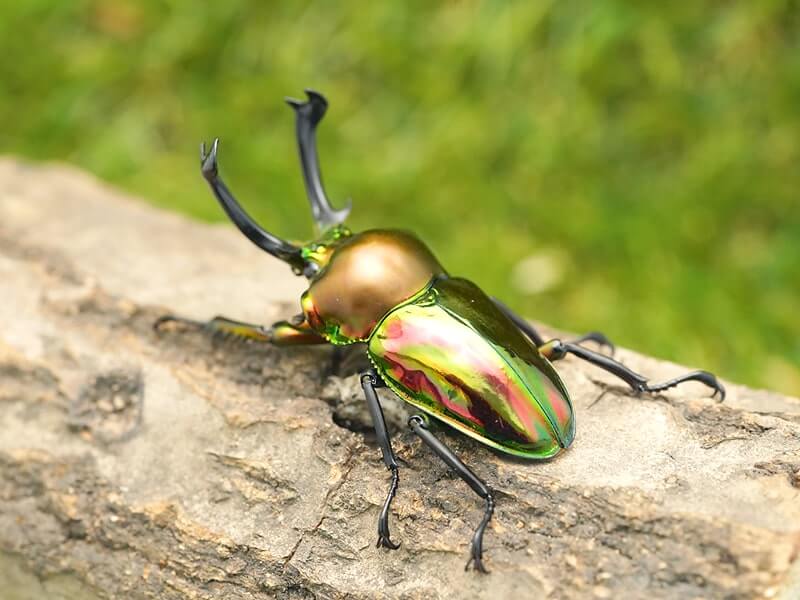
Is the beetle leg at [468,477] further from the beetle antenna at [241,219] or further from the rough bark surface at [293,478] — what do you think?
the beetle antenna at [241,219]

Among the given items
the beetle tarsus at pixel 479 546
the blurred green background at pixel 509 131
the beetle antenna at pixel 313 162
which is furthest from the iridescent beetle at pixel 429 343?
the blurred green background at pixel 509 131

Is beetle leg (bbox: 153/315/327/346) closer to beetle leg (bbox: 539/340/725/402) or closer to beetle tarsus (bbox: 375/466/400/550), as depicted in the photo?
beetle tarsus (bbox: 375/466/400/550)

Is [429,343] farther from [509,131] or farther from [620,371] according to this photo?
[509,131]

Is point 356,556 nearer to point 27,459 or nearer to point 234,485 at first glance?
point 234,485

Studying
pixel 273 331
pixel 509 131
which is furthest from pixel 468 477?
pixel 509 131

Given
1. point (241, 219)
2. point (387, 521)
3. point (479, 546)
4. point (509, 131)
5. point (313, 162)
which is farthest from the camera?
point (509, 131)

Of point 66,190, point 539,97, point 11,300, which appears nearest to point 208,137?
point 66,190
